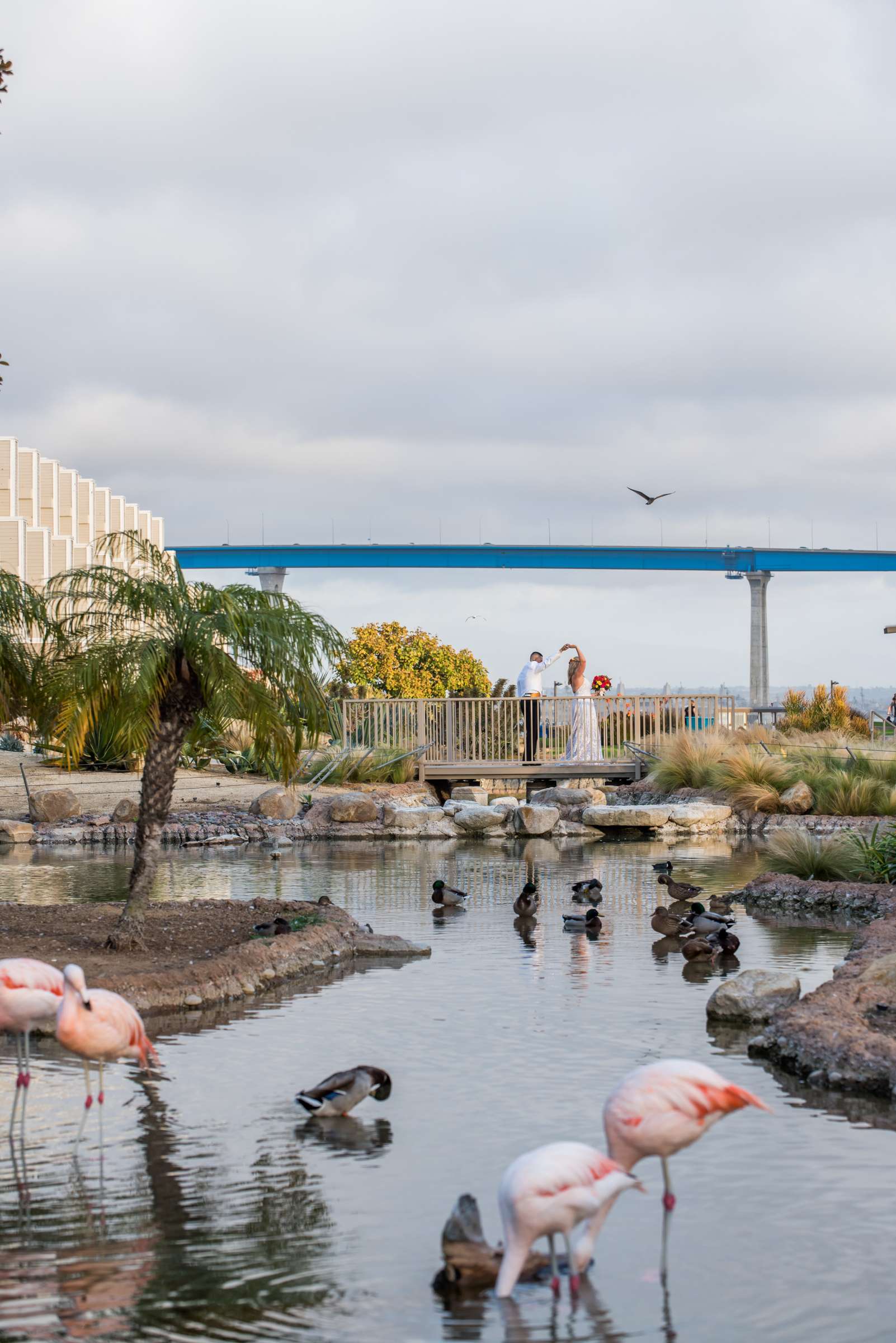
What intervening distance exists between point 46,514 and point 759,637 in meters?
33.3

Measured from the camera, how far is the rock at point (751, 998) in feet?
33.1

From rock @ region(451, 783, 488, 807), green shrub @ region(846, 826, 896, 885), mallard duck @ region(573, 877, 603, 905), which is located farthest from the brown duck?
rock @ region(451, 783, 488, 807)

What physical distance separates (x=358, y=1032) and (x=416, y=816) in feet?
53.1

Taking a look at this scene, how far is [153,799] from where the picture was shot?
39.1 feet

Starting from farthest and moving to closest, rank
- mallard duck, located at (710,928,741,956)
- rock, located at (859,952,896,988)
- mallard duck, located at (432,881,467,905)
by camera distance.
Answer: mallard duck, located at (432,881,467,905) < mallard duck, located at (710,928,741,956) < rock, located at (859,952,896,988)

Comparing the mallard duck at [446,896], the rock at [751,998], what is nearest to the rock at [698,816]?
the mallard duck at [446,896]

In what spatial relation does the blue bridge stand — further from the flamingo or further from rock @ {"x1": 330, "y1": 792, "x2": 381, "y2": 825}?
the flamingo

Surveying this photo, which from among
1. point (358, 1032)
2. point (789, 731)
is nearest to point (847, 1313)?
point (358, 1032)

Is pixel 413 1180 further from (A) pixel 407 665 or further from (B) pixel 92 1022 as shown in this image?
(A) pixel 407 665

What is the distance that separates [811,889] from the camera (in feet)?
53.7

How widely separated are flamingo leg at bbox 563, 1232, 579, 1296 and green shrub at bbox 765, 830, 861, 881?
40.0ft

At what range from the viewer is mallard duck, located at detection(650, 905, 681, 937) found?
13859 mm

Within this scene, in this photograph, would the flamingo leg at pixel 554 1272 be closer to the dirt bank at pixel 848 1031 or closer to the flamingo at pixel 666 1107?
the flamingo at pixel 666 1107

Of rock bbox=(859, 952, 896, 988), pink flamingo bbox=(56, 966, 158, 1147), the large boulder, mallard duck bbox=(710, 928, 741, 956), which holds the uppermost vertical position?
the large boulder
